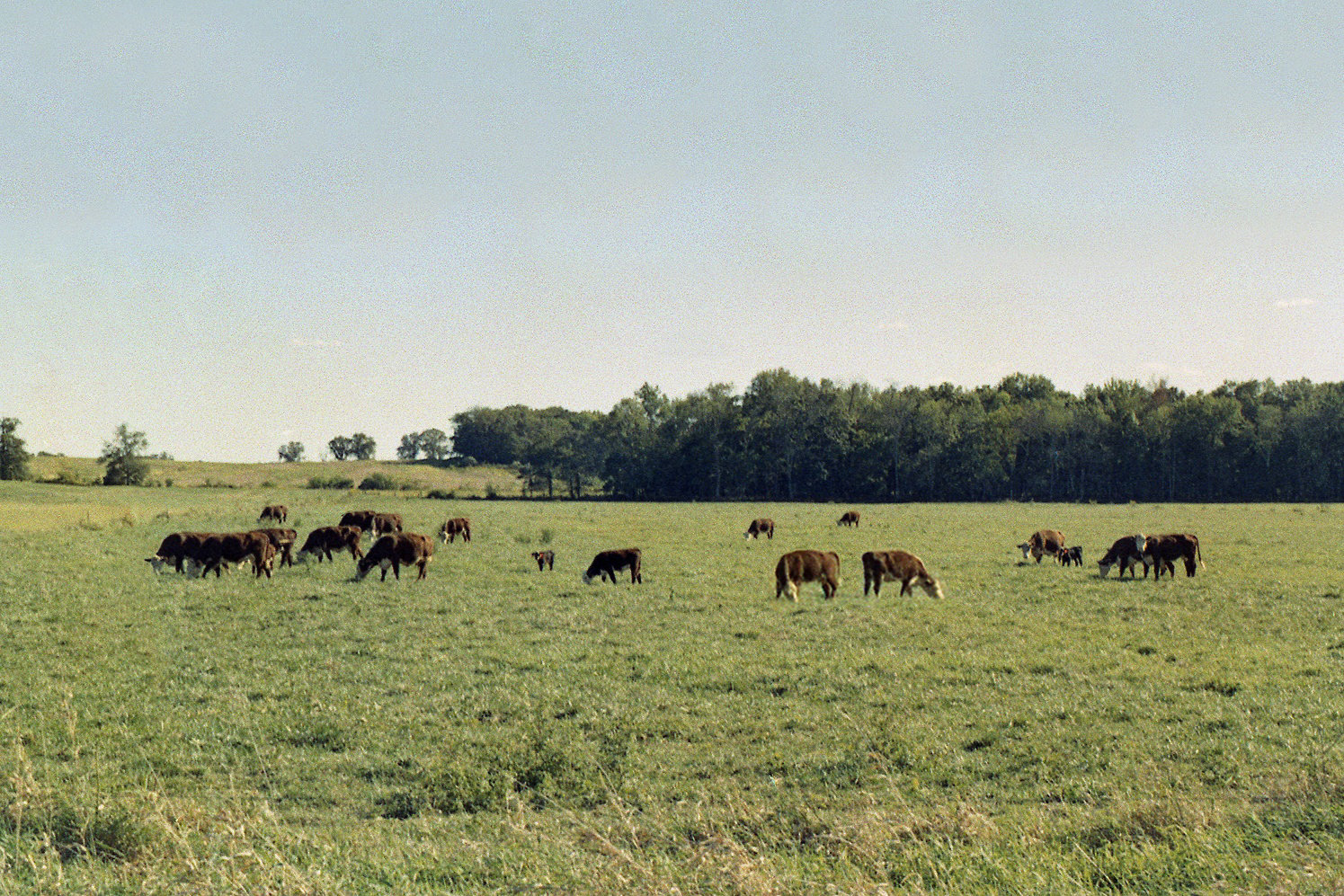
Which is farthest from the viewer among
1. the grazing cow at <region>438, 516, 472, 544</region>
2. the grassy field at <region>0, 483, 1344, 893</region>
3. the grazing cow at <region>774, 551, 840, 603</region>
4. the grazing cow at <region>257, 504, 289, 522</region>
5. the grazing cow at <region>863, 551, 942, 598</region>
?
the grazing cow at <region>257, 504, 289, 522</region>

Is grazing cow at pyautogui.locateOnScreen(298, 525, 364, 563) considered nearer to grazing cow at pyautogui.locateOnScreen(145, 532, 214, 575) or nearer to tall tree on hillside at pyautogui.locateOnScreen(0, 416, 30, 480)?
grazing cow at pyautogui.locateOnScreen(145, 532, 214, 575)

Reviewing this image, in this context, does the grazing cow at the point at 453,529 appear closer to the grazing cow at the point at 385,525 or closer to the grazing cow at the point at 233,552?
the grazing cow at the point at 385,525

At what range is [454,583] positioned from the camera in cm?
2500

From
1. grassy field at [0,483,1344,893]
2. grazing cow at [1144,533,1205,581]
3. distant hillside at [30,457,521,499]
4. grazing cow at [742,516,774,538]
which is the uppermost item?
distant hillside at [30,457,521,499]

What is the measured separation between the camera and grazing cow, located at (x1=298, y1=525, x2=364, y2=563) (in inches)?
1212

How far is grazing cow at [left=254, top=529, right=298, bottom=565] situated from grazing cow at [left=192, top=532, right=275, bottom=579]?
1948 millimetres

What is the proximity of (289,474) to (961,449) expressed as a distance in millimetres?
101058

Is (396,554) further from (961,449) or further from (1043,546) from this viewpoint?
(961,449)

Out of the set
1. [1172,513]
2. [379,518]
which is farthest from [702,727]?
[1172,513]

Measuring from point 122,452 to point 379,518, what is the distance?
290 feet

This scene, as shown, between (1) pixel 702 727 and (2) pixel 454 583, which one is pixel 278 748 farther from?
(2) pixel 454 583

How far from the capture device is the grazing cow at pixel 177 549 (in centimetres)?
2731

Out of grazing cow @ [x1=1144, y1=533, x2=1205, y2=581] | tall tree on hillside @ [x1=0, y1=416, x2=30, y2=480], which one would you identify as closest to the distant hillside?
tall tree on hillside @ [x1=0, y1=416, x2=30, y2=480]

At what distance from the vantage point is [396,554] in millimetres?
26062
